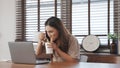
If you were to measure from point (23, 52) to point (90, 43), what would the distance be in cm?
201

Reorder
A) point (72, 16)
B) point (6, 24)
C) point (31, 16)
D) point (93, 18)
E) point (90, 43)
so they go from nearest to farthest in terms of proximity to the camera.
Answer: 1. point (90, 43)
2. point (93, 18)
3. point (72, 16)
4. point (31, 16)
5. point (6, 24)

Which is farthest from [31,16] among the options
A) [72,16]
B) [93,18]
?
[93,18]

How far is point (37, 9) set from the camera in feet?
14.8

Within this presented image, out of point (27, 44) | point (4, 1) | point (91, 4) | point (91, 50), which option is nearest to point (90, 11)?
point (91, 4)

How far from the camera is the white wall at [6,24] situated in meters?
4.64

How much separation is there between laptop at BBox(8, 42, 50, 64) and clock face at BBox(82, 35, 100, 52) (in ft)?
6.27

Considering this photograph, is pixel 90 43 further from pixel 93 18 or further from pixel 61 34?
pixel 61 34

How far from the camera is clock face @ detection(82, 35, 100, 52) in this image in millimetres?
3816

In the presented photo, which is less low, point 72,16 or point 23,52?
point 72,16

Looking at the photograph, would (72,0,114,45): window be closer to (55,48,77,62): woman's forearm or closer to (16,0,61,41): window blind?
(16,0,61,41): window blind

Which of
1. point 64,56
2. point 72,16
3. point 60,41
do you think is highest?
Result: point 72,16

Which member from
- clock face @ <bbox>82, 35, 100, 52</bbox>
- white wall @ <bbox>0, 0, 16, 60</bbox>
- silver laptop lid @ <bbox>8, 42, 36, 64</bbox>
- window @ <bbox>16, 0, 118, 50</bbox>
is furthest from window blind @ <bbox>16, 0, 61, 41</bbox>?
silver laptop lid @ <bbox>8, 42, 36, 64</bbox>

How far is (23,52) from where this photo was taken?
2.04 meters

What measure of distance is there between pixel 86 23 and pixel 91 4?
13.7 inches
